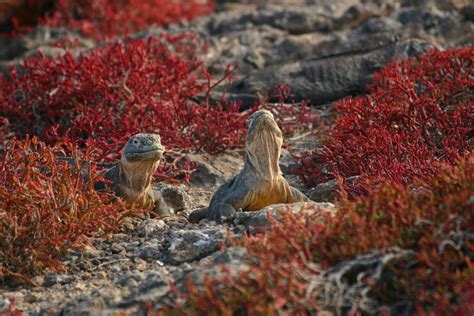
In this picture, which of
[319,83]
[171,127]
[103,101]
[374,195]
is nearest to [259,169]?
[374,195]

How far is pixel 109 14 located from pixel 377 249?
33.9 feet

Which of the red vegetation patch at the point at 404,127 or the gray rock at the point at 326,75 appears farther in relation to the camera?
the gray rock at the point at 326,75

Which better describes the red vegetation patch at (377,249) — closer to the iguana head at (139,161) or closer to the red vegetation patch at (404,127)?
the red vegetation patch at (404,127)

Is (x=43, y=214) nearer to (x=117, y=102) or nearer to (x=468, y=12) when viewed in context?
(x=117, y=102)

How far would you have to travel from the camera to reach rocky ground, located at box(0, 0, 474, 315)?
5680mm

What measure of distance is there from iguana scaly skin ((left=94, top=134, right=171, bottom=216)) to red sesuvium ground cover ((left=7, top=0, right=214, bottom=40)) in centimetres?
718

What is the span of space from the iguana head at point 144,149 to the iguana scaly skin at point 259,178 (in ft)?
1.91

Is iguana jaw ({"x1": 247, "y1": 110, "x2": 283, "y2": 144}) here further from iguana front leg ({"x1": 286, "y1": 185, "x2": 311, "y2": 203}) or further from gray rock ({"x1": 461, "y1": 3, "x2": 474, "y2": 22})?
gray rock ({"x1": 461, "y1": 3, "x2": 474, "y2": 22})

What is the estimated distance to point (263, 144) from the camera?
691cm

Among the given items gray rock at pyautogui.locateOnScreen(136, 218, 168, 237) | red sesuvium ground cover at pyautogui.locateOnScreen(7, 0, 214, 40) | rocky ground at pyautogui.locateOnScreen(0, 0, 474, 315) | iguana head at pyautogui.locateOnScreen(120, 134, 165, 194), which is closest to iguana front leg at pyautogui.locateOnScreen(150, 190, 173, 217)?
iguana head at pyautogui.locateOnScreen(120, 134, 165, 194)

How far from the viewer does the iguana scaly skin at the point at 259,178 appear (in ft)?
22.6

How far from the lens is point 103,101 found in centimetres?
949

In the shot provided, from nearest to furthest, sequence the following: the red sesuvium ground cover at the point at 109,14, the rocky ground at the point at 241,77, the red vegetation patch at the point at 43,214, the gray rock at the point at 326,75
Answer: the rocky ground at the point at 241,77 → the red vegetation patch at the point at 43,214 → the gray rock at the point at 326,75 → the red sesuvium ground cover at the point at 109,14

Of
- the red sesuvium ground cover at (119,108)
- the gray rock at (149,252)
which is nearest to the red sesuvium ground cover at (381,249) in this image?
the gray rock at (149,252)
